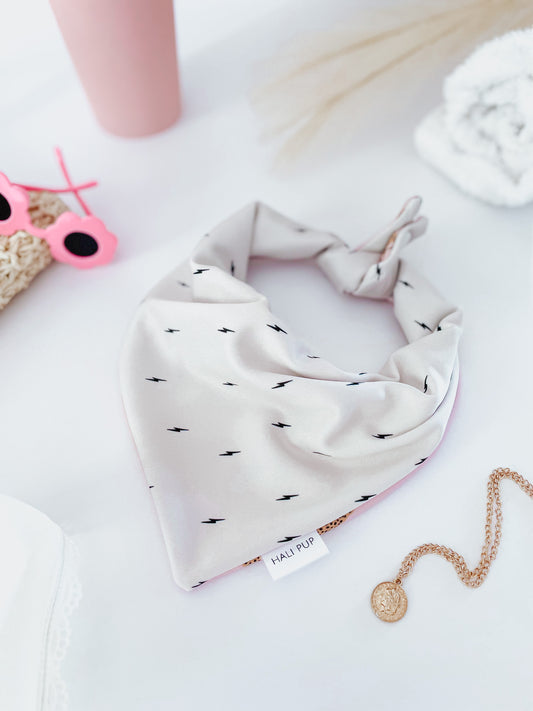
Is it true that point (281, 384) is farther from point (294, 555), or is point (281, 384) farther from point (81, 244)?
point (81, 244)

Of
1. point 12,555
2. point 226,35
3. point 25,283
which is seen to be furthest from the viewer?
point 226,35

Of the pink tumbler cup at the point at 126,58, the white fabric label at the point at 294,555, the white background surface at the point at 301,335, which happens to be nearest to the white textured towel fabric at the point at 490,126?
the white background surface at the point at 301,335

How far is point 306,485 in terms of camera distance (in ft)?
1.90

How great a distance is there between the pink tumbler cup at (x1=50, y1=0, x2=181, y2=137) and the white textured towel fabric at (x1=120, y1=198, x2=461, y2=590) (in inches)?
9.8

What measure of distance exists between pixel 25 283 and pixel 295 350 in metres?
0.31

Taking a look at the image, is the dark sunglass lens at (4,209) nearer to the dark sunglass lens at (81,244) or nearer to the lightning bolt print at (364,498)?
the dark sunglass lens at (81,244)

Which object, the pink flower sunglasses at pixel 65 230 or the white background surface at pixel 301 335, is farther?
the pink flower sunglasses at pixel 65 230

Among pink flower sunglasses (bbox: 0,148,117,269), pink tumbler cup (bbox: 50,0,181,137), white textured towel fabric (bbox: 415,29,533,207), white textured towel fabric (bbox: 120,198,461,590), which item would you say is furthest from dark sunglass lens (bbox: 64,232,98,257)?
white textured towel fabric (bbox: 415,29,533,207)

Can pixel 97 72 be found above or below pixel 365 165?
above

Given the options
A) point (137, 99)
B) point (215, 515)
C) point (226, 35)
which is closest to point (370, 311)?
point (215, 515)

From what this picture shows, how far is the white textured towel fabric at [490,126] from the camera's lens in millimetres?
671

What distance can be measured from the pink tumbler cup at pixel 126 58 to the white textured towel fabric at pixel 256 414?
25cm

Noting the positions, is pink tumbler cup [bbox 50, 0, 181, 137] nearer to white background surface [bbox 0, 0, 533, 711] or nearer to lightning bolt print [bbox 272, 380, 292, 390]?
white background surface [bbox 0, 0, 533, 711]

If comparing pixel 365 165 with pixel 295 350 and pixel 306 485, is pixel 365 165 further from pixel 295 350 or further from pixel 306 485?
pixel 306 485
